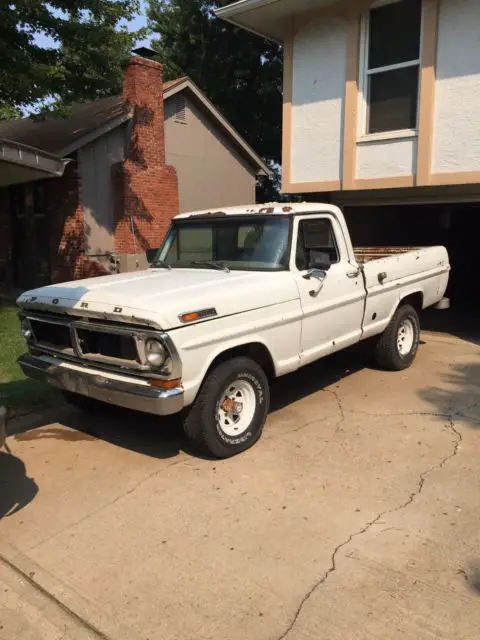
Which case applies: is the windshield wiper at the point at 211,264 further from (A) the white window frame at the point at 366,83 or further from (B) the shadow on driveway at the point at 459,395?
(A) the white window frame at the point at 366,83

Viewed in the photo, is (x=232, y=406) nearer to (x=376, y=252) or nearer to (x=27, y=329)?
(x=27, y=329)

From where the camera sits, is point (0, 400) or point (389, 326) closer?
point (0, 400)

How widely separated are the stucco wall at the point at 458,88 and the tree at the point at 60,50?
6558 millimetres

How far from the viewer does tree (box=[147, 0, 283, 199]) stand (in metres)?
25.2

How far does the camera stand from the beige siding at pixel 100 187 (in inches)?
520

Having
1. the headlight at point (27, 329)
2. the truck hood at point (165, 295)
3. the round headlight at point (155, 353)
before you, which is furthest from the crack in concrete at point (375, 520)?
the headlight at point (27, 329)

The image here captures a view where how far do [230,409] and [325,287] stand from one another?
1.63 metres

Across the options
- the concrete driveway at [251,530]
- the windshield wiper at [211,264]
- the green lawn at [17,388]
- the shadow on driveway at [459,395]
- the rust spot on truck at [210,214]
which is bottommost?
the concrete driveway at [251,530]

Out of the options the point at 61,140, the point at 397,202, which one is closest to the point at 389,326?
the point at 397,202

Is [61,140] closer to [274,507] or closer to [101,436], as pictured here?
[101,436]

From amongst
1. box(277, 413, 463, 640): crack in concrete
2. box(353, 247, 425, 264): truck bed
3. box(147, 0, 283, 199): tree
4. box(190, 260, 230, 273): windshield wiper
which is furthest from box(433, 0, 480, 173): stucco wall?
box(147, 0, 283, 199): tree

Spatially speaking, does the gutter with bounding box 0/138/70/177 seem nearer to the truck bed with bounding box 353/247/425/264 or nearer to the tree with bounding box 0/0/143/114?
the tree with bounding box 0/0/143/114

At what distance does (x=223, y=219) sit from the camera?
5.62 metres

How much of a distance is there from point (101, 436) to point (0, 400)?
1.43 meters
